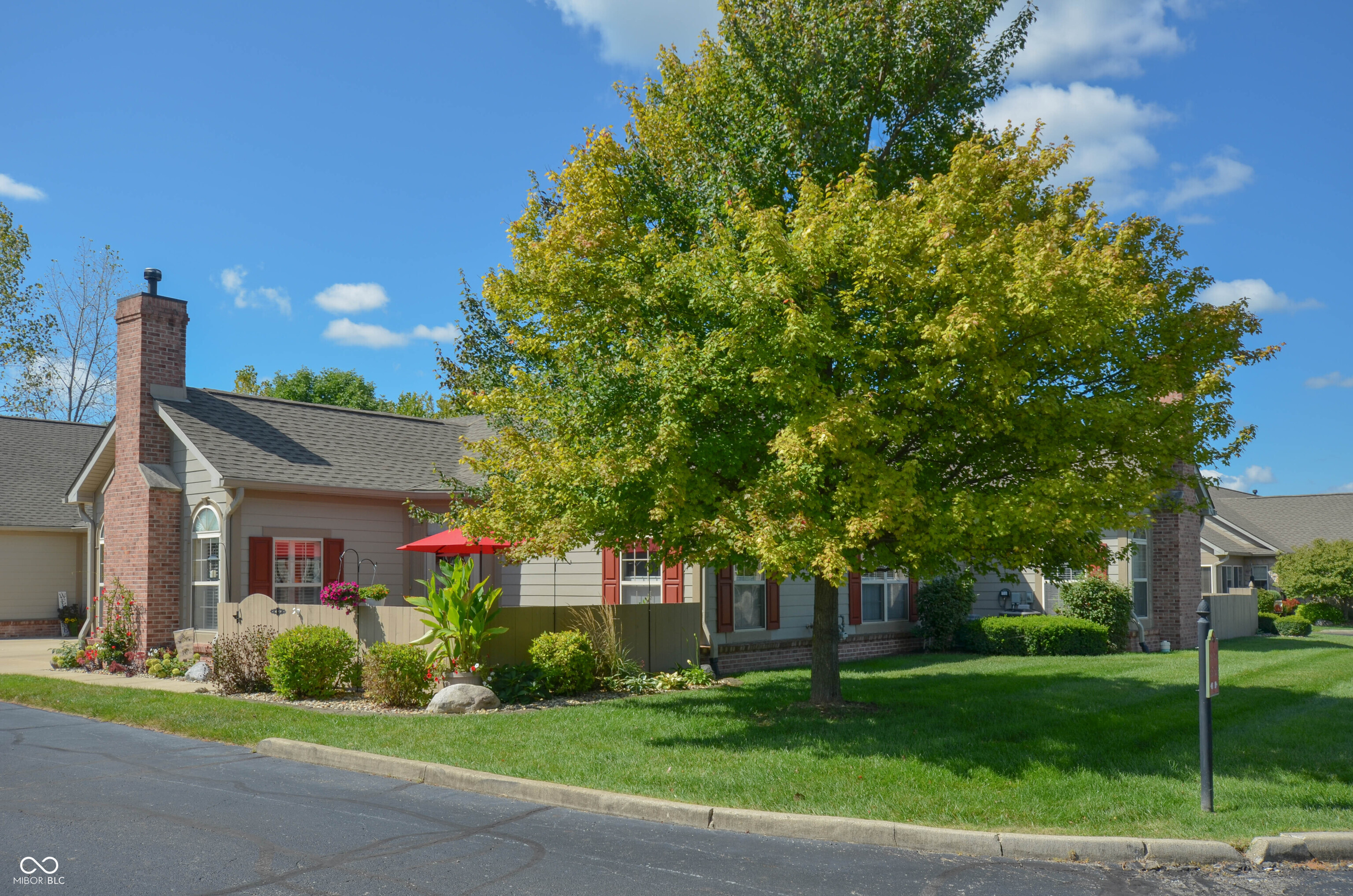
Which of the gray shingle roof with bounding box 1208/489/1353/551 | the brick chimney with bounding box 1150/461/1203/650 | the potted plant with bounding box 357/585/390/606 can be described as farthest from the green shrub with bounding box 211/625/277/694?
the gray shingle roof with bounding box 1208/489/1353/551

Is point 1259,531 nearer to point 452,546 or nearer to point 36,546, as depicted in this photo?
point 452,546

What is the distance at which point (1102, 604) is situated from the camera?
2114 centimetres

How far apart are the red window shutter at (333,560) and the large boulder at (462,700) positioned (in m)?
6.97

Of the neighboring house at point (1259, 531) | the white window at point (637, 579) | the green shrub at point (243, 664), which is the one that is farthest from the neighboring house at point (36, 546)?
the neighboring house at point (1259, 531)

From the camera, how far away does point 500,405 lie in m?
12.1

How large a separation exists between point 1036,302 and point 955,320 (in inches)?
30.3

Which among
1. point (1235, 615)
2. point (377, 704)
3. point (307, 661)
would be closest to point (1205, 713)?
point (377, 704)

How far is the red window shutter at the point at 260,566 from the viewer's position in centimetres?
1764

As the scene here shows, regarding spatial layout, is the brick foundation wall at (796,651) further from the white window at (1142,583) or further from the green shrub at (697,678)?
the white window at (1142,583)

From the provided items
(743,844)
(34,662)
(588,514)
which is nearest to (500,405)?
(588,514)

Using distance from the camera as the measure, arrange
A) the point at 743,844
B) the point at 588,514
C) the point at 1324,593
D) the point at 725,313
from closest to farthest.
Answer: the point at 743,844, the point at 725,313, the point at 588,514, the point at 1324,593

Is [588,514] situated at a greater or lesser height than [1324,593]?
greater

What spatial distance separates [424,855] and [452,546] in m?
9.73

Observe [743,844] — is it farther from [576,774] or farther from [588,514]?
[588,514]
